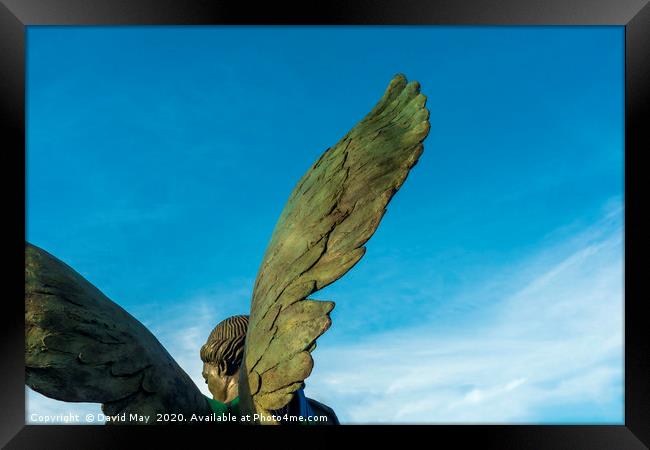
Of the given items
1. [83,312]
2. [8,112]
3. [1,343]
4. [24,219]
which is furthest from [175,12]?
[1,343]

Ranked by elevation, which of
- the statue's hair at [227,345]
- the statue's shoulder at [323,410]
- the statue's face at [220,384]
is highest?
the statue's hair at [227,345]

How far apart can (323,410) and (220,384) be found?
707 millimetres

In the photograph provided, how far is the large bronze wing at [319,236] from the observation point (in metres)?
3.25

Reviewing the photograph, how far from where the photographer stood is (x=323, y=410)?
4746 millimetres

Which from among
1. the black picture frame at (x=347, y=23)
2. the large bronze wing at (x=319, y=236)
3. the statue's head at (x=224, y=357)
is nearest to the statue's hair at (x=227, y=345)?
the statue's head at (x=224, y=357)

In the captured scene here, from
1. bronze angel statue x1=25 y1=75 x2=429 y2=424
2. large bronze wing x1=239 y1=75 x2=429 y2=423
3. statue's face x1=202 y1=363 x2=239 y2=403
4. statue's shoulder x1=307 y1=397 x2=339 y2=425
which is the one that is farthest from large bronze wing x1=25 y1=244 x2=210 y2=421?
statue's shoulder x1=307 y1=397 x2=339 y2=425

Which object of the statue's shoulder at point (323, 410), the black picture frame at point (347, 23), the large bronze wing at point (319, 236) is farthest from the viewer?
the statue's shoulder at point (323, 410)

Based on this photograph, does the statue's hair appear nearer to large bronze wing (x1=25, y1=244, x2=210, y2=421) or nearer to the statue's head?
the statue's head

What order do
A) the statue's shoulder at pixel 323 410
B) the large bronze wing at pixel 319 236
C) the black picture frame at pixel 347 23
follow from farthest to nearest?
the statue's shoulder at pixel 323 410
the black picture frame at pixel 347 23
the large bronze wing at pixel 319 236

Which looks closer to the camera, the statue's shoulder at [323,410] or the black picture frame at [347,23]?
the black picture frame at [347,23]

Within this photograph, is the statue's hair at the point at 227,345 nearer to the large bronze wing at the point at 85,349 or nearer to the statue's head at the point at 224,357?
the statue's head at the point at 224,357

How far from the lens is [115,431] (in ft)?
11.9

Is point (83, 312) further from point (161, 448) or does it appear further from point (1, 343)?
point (161, 448)

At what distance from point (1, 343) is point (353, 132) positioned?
2.08 meters
